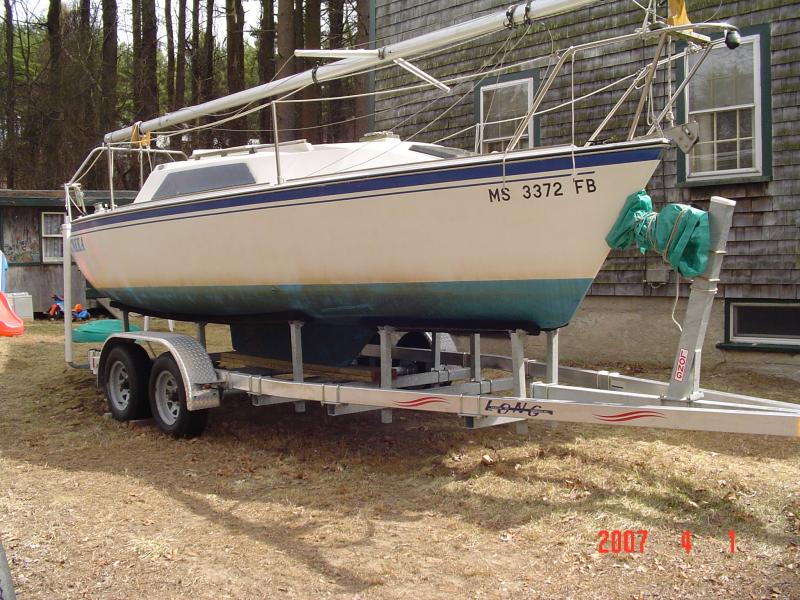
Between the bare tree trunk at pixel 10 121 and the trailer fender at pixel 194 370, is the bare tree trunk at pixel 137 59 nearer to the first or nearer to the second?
the bare tree trunk at pixel 10 121

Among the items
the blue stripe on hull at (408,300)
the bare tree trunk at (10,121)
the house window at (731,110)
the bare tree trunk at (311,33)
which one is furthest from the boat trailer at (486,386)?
the bare tree trunk at (10,121)

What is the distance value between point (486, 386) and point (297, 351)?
1599 millimetres

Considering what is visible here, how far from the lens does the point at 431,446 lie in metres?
6.69

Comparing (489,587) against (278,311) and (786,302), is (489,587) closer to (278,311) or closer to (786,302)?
(278,311)

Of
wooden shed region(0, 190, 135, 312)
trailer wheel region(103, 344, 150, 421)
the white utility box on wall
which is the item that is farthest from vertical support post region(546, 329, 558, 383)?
wooden shed region(0, 190, 135, 312)

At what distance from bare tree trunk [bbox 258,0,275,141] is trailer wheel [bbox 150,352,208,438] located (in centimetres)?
1743

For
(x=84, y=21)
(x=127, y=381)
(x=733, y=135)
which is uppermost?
(x=84, y=21)

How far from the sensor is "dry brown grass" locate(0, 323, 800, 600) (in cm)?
406

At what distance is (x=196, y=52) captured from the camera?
26.9m

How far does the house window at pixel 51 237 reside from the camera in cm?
1773

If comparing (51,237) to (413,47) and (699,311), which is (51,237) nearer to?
(413,47)

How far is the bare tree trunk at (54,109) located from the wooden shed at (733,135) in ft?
61.4

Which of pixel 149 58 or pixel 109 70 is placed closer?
pixel 109 70

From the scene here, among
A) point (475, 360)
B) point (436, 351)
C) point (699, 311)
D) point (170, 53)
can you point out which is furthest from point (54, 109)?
point (699, 311)
